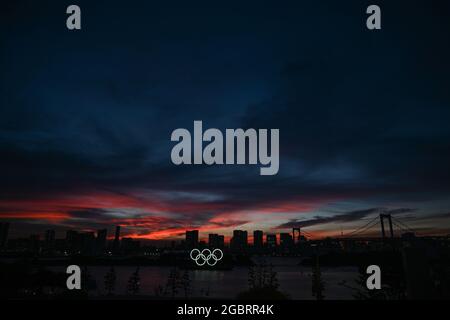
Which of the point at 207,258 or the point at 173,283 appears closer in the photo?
the point at 207,258

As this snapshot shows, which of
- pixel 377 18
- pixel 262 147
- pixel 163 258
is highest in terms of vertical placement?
pixel 377 18

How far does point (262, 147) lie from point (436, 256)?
3889 mm

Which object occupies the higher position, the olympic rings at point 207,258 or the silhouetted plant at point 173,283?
the olympic rings at point 207,258

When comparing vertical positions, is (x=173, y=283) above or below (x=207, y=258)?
below

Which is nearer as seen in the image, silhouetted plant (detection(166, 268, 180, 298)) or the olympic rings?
the olympic rings

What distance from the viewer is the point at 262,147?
727 centimetres

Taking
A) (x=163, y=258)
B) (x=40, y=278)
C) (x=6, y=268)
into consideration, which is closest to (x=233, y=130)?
(x=40, y=278)

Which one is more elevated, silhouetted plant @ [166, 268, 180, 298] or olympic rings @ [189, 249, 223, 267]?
olympic rings @ [189, 249, 223, 267]

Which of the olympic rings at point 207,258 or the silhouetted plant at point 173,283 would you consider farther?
the silhouetted plant at point 173,283
